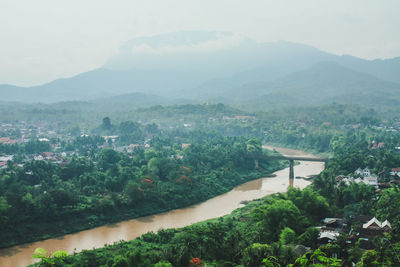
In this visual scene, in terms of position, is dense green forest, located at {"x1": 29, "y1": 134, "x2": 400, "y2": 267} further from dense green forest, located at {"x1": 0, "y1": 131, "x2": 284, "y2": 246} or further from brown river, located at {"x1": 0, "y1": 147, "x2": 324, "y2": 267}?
A: dense green forest, located at {"x1": 0, "y1": 131, "x2": 284, "y2": 246}

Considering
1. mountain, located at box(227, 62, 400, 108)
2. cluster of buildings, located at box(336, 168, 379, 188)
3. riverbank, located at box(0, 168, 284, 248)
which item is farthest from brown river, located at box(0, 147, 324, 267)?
mountain, located at box(227, 62, 400, 108)

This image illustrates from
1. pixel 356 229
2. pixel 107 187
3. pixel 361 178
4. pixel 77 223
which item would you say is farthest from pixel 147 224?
pixel 361 178

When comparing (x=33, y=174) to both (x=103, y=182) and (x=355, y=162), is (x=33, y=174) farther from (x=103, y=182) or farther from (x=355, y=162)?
(x=355, y=162)

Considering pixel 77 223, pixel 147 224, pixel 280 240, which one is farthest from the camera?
pixel 147 224

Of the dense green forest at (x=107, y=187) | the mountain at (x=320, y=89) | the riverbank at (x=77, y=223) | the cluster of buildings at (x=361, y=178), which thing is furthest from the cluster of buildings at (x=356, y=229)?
the mountain at (x=320, y=89)

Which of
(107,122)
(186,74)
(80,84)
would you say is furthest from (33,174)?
(186,74)

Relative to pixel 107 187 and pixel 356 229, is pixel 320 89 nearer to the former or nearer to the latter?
pixel 107 187

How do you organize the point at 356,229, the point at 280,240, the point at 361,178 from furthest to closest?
the point at 361,178, the point at 356,229, the point at 280,240
